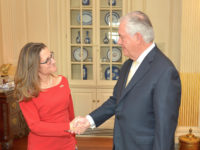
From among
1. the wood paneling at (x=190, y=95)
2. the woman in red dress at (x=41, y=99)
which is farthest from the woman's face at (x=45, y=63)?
the wood paneling at (x=190, y=95)

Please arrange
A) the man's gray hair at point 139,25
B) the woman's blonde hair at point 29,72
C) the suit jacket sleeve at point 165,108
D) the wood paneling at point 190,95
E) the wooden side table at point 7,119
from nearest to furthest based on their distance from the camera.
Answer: the suit jacket sleeve at point 165,108, the man's gray hair at point 139,25, the woman's blonde hair at point 29,72, the wooden side table at point 7,119, the wood paneling at point 190,95

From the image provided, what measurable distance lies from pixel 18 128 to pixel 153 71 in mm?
3415

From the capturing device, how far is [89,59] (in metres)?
4.89

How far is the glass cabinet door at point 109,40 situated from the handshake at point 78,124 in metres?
2.60

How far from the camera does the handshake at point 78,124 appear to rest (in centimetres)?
214

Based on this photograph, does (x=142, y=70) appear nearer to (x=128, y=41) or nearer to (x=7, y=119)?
(x=128, y=41)

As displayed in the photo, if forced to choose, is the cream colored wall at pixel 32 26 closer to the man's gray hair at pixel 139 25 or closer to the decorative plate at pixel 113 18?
the decorative plate at pixel 113 18

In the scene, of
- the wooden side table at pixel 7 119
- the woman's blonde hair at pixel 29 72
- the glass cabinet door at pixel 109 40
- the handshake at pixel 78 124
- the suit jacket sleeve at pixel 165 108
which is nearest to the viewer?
the suit jacket sleeve at pixel 165 108

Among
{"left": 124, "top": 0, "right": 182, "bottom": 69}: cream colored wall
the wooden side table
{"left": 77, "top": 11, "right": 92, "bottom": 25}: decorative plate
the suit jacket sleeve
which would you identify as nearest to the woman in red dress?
the suit jacket sleeve

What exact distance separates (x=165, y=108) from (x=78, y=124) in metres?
0.91

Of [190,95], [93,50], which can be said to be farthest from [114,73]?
[190,95]

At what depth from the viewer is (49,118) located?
Result: 6.91ft

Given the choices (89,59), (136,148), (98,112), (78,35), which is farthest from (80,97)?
(136,148)

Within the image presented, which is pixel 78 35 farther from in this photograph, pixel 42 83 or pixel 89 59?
pixel 42 83
